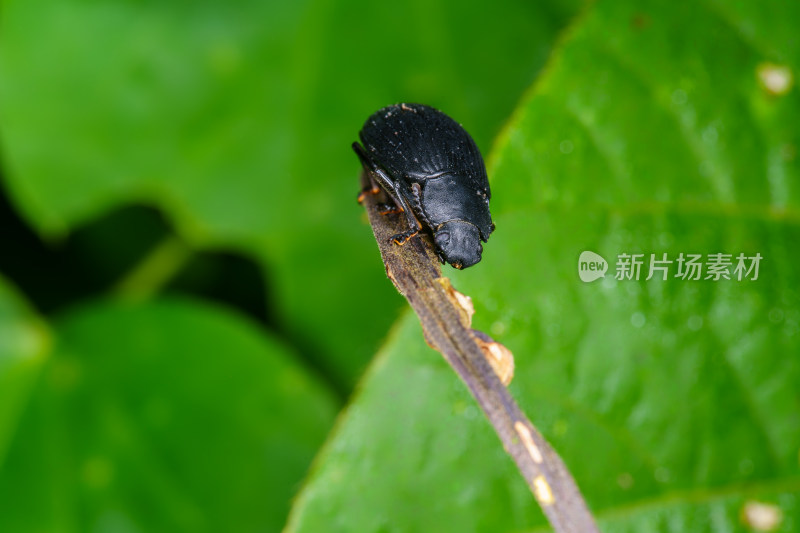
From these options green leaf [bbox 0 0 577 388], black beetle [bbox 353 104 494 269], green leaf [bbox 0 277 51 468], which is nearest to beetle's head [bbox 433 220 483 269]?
black beetle [bbox 353 104 494 269]

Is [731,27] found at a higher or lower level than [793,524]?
higher

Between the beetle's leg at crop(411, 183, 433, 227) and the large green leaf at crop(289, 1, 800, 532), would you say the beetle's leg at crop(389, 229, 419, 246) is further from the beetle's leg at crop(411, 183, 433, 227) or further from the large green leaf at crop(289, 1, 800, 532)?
the large green leaf at crop(289, 1, 800, 532)

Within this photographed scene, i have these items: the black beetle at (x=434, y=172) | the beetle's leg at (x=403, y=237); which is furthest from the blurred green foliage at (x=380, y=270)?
the beetle's leg at (x=403, y=237)

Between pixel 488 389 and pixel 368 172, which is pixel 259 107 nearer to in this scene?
pixel 368 172

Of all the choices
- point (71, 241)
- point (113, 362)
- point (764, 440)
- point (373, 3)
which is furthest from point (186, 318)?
point (764, 440)

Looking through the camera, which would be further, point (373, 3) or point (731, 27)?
point (373, 3)

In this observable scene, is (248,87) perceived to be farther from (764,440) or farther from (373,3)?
(764,440)
